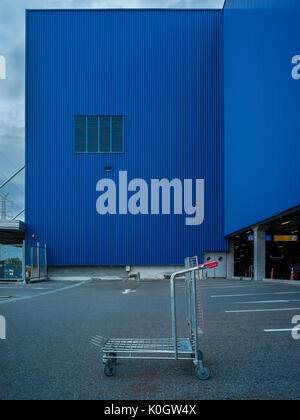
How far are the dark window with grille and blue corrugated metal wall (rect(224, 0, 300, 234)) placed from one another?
27.2ft

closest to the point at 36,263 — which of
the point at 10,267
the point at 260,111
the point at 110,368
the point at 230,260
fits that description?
the point at 10,267

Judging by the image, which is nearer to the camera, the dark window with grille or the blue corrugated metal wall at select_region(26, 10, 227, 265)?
the blue corrugated metal wall at select_region(26, 10, 227, 265)

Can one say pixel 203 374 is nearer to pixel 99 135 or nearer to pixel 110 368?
pixel 110 368

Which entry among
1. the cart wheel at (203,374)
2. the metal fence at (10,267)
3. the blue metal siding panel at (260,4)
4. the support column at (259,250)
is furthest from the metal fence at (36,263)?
the cart wheel at (203,374)

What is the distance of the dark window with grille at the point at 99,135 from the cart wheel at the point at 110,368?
26.6 metres

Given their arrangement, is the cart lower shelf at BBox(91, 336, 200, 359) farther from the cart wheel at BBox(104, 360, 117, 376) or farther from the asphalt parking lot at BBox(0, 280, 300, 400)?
the asphalt parking lot at BBox(0, 280, 300, 400)

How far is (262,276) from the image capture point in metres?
24.0

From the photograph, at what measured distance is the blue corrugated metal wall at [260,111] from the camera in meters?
14.5

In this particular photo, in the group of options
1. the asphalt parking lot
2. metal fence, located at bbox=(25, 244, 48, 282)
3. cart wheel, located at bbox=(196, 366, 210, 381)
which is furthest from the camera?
metal fence, located at bbox=(25, 244, 48, 282)

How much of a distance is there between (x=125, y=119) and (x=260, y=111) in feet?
46.1

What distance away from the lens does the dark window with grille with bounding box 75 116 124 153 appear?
100 feet

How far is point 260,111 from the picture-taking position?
1883 cm

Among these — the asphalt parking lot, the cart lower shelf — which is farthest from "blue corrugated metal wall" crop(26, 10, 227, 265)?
the cart lower shelf
